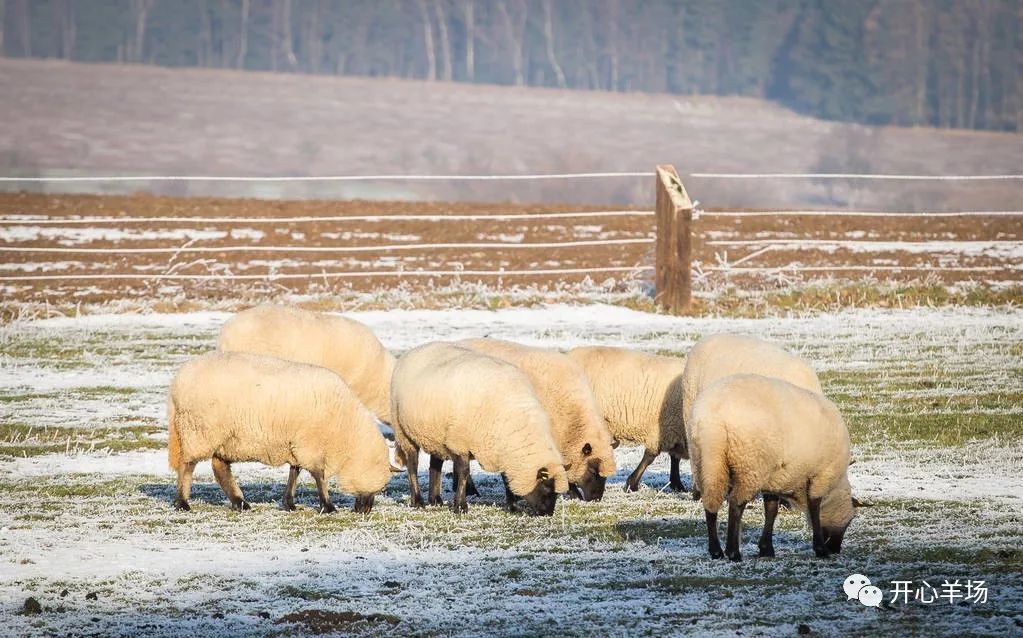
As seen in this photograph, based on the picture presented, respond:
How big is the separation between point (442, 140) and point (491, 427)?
6142cm

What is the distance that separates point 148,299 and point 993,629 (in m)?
16.7

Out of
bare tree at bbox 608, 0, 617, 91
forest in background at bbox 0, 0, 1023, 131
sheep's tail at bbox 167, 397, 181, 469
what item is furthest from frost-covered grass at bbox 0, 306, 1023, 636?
bare tree at bbox 608, 0, 617, 91

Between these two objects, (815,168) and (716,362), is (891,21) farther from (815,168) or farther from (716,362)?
(716,362)

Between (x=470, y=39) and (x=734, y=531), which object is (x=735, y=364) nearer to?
(x=734, y=531)

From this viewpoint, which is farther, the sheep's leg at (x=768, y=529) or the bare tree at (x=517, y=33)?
the bare tree at (x=517, y=33)

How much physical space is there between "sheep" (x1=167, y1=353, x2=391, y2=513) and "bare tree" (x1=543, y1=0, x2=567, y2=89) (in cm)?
10582

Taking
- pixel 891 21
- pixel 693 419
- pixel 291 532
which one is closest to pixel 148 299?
pixel 291 532

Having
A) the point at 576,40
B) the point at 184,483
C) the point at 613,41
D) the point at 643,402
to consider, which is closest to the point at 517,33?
the point at 576,40

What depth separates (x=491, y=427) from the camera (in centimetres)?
995

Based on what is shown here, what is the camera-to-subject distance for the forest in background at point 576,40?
319ft

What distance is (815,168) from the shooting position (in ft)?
192

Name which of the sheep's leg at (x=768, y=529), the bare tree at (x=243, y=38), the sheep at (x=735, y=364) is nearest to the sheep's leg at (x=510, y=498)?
the sheep at (x=735, y=364)

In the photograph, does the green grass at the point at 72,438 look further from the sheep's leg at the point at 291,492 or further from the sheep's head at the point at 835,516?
the sheep's head at the point at 835,516

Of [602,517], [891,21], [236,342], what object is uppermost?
[891,21]
